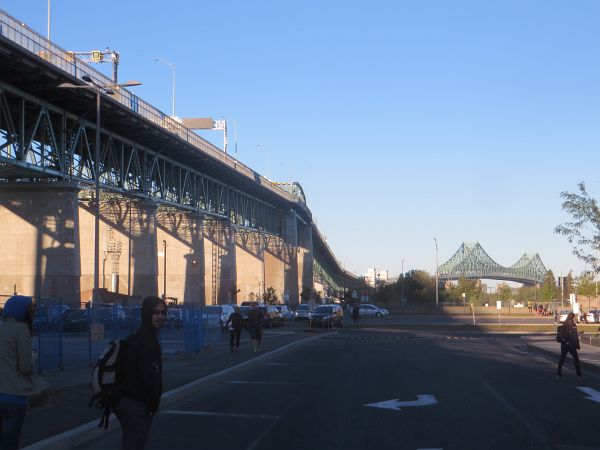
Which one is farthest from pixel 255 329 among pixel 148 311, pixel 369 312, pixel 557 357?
pixel 369 312

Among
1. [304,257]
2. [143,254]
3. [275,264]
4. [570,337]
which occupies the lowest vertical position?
[570,337]

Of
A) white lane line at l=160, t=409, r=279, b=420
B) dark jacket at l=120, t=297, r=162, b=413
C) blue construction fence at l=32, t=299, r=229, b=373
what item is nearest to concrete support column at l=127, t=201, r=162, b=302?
blue construction fence at l=32, t=299, r=229, b=373

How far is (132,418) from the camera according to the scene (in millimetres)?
7492

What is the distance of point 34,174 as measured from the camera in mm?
48812

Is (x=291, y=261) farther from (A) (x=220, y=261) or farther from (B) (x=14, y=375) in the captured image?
(B) (x=14, y=375)

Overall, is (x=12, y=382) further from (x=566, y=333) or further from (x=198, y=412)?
(x=566, y=333)

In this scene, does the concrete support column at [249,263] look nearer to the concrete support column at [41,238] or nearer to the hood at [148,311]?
the concrete support column at [41,238]

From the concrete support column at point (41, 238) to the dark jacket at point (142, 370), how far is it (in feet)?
145

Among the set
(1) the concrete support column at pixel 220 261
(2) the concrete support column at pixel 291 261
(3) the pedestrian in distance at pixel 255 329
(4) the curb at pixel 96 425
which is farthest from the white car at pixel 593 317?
(2) the concrete support column at pixel 291 261

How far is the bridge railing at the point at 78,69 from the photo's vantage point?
37.0 m

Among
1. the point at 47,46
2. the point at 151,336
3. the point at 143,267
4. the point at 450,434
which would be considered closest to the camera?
the point at 151,336

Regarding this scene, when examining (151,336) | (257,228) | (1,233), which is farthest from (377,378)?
(257,228)

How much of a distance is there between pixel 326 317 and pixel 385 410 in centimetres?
4243

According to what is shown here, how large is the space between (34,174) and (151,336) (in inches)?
1722
